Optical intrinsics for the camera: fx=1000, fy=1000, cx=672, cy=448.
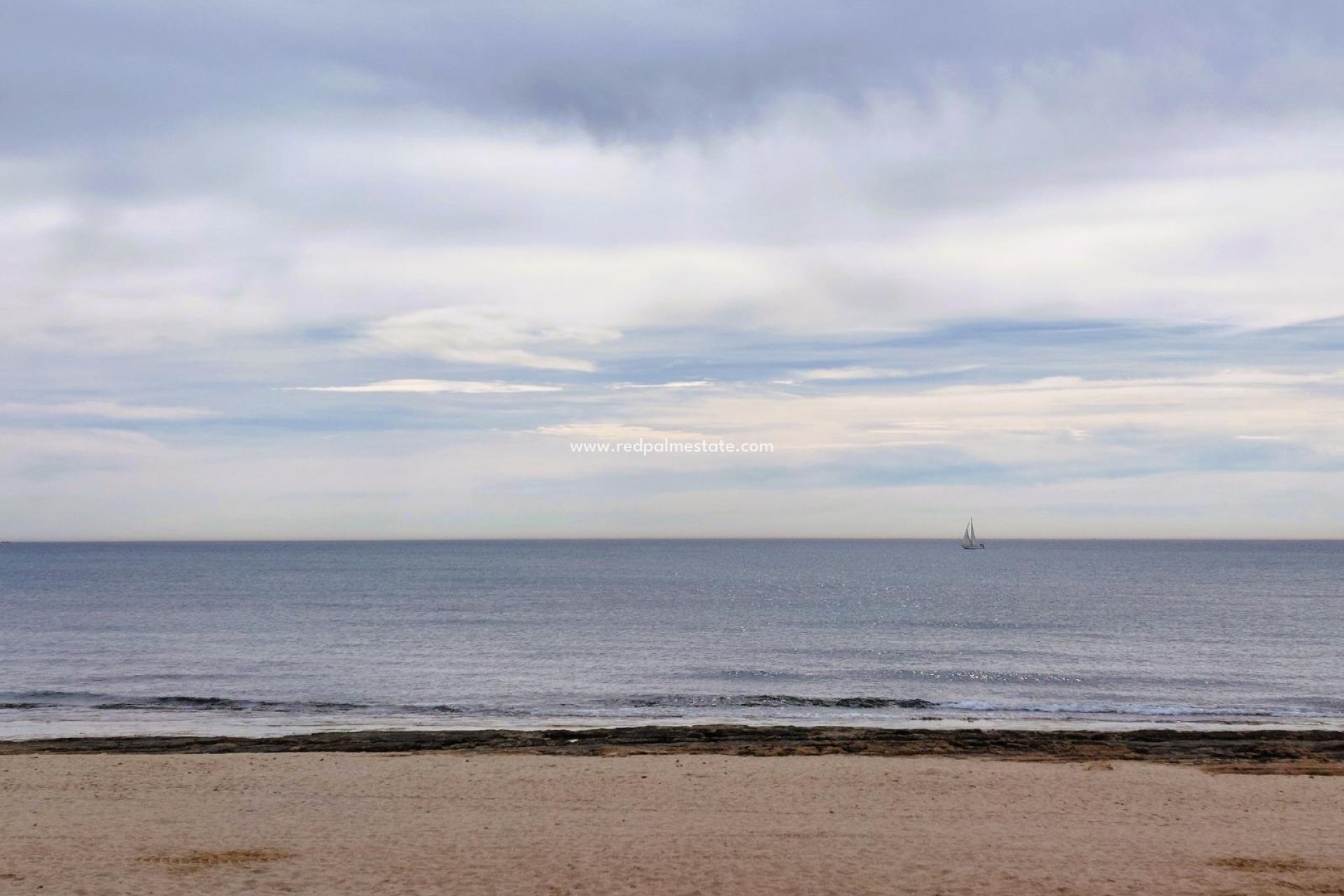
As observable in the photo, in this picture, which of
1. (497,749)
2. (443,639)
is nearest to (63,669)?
(443,639)

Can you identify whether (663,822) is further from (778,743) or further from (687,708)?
(687,708)

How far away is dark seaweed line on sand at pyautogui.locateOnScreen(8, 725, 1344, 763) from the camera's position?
21.9m

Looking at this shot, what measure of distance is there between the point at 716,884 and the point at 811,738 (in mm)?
11126

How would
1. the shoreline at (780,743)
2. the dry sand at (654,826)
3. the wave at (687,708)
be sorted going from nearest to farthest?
the dry sand at (654,826) → the shoreline at (780,743) → the wave at (687,708)

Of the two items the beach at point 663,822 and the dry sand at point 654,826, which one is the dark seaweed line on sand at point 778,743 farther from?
the dry sand at point 654,826

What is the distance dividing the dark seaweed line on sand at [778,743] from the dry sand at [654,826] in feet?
3.65

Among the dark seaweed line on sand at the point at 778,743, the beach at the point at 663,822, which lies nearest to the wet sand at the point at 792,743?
the dark seaweed line on sand at the point at 778,743

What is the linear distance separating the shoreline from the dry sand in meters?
1.07

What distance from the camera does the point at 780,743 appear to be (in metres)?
23.0

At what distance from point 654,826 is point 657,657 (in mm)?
27273

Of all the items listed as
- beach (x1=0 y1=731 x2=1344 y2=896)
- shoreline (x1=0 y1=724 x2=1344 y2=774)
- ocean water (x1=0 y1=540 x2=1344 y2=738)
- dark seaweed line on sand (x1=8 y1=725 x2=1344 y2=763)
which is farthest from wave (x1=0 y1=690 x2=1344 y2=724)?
beach (x1=0 y1=731 x2=1344 y2=896)

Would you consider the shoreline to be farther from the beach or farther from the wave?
the wave

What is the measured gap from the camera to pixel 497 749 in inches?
882

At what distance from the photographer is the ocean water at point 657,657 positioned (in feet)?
95.7
